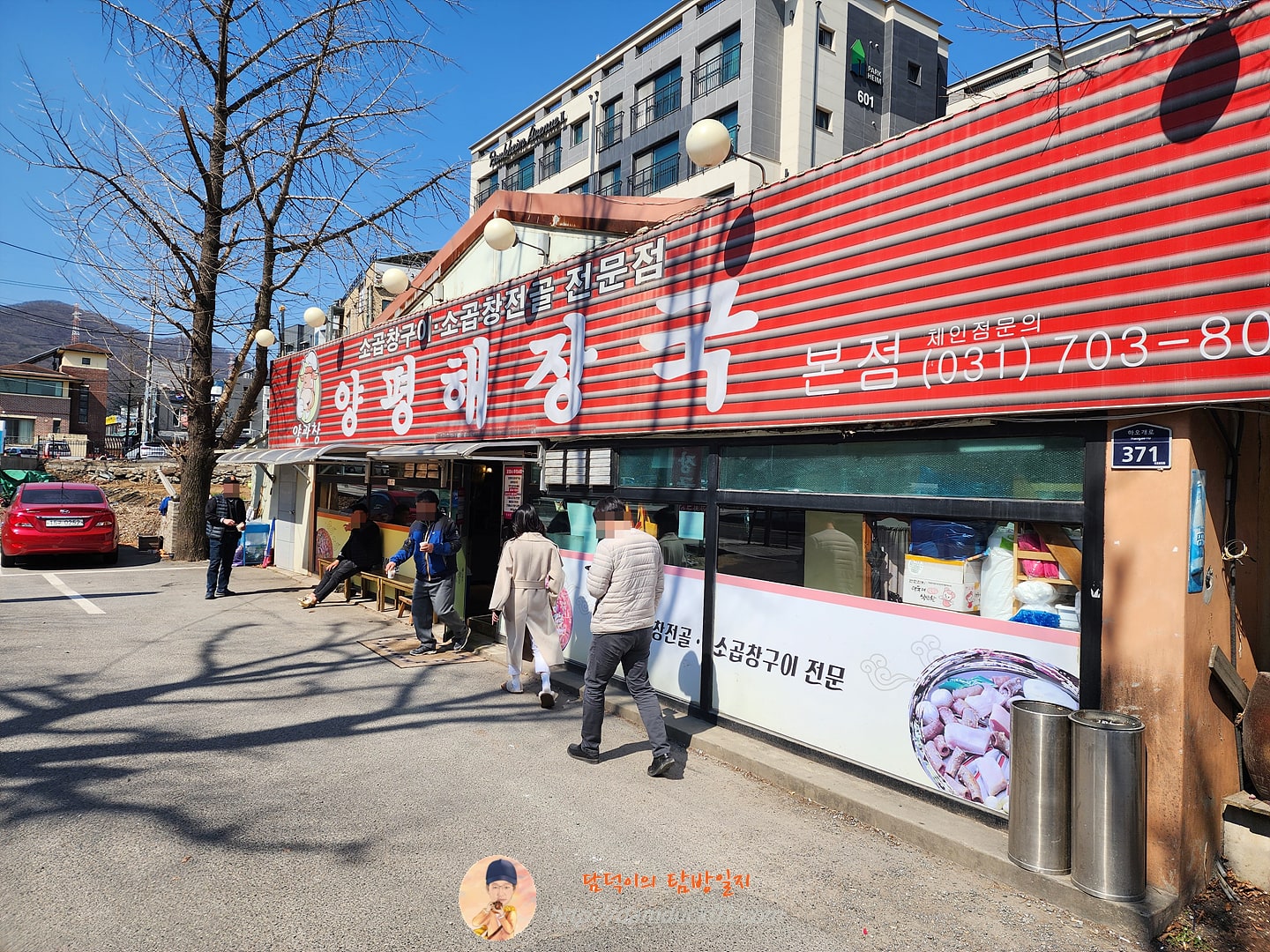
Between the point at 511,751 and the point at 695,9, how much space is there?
32392 millimetres

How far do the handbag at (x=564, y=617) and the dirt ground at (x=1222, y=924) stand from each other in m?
5.61

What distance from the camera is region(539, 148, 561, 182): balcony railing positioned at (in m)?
39.8

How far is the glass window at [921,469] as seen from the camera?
4254mm

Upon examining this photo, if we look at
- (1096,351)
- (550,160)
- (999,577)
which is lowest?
(999,577)

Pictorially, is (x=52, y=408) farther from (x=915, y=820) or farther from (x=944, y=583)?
(x=915, y=820)

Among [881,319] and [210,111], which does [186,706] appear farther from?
[210,111]

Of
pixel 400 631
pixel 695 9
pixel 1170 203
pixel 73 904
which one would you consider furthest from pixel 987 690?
pixel 695 9

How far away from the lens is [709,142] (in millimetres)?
6426

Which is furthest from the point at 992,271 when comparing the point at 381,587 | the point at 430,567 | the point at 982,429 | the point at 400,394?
the point at 381,587

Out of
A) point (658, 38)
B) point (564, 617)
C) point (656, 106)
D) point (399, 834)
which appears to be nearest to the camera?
point (399, 834)

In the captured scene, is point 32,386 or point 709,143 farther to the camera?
point 32,386

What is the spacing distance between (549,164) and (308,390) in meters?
29.2

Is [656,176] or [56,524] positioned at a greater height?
[656,176]

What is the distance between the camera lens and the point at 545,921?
3504mm
